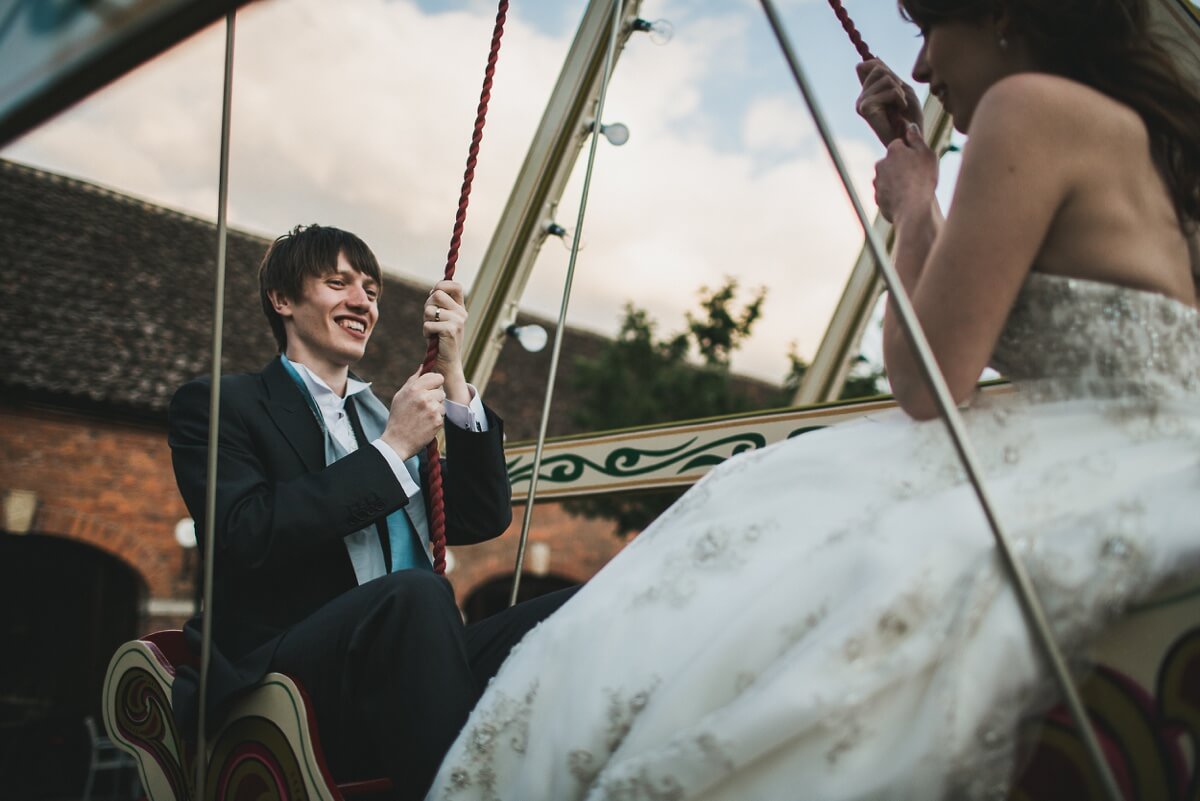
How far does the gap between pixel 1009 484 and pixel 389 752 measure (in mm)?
918

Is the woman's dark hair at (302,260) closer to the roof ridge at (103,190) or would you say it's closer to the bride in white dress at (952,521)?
the bride in white dress at (952,521)

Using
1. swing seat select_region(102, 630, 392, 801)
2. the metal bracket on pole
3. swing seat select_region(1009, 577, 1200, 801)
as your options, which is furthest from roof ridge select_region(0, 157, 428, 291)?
swing seat select_region(1009, 577, 1200, 801)

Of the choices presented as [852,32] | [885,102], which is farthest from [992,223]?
[852,32]

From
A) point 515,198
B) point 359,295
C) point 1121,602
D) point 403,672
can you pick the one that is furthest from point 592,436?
point 1121,602

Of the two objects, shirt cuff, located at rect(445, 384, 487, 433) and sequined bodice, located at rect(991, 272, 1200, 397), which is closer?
sequined bodice, located at rect(991, 272, 1200, 397)

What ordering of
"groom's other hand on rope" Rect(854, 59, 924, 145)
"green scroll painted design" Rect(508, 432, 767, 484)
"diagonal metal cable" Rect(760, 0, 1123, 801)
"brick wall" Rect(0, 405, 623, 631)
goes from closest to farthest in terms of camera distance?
"diagonal metal cable" Rect(760, 0, 1123, 801)
"groom's other hand on rope" Rect(854, 59, 924, 145)
"green scroll painted design" Rect(508, 432, 767, 484)
"brick wall" Rect(0, 405, 623, 631)

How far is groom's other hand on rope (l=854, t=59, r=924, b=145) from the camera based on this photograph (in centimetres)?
164

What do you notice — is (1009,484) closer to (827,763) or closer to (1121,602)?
(1121,602)

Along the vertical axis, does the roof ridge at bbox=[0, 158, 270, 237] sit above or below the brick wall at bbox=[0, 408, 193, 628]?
above

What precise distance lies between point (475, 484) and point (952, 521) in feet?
4.33

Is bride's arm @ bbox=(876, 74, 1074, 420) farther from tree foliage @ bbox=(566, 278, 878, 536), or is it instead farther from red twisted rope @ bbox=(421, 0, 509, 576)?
tree foliage @ bbox=(566, 278, 878, 536)

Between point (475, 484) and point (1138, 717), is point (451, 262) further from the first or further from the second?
point (1138, 717)

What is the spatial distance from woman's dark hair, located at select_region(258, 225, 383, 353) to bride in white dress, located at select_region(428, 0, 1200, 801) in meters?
1.29

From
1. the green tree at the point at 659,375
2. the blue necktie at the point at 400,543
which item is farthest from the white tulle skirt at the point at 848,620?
the green tree at the point at 659,375
